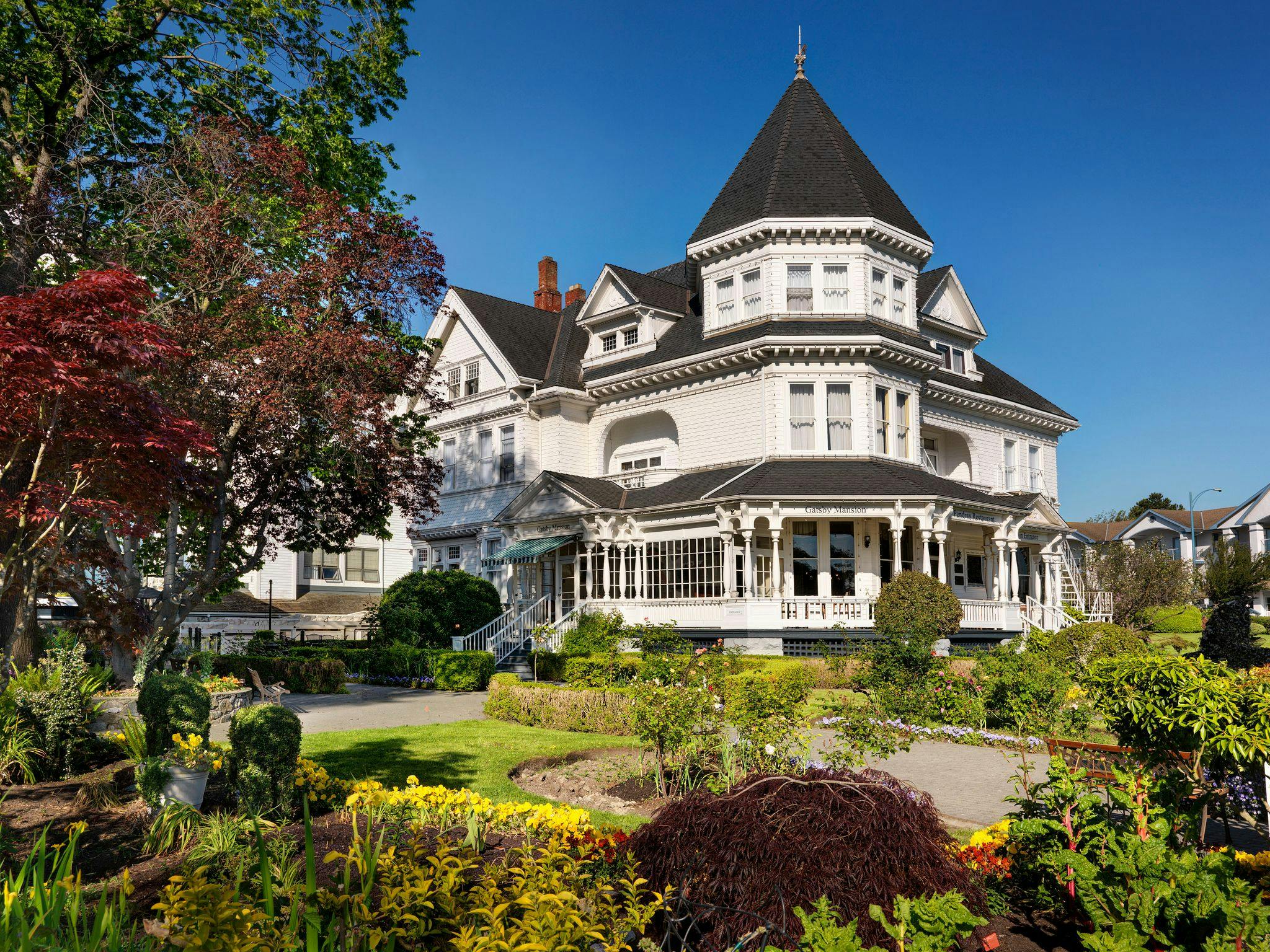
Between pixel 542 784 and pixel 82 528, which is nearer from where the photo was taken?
pixel 542 784

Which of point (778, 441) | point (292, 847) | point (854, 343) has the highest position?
point (854, 343)

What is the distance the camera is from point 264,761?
7500 millimetres

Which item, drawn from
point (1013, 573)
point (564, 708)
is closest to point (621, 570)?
point (564, 708)

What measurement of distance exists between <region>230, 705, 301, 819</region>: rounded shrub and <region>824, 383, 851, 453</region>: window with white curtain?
21.2 meters

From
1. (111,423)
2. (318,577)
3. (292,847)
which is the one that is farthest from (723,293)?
(318,577)

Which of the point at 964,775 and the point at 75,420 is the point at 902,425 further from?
the point at 75,420

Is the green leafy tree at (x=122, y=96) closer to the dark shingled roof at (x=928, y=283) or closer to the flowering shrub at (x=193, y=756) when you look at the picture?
the flowering shrub at (x=193, y=756)

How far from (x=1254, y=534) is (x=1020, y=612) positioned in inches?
2054

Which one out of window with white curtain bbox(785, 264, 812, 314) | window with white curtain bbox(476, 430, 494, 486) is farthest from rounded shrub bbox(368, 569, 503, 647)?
window with white curtain bbox(785, 264, 812, 314)

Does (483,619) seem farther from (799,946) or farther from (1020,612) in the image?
(799,946)

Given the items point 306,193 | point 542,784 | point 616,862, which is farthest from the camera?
point 306,193

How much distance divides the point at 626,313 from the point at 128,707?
2276cm

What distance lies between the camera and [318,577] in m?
45.8

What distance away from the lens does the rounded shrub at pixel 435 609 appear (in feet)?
91.8
